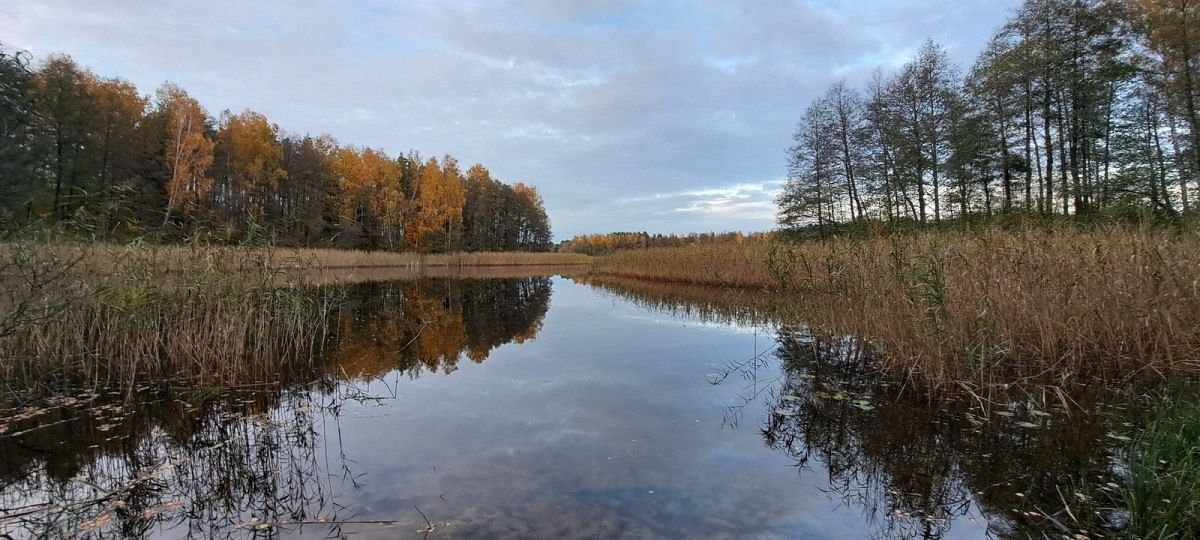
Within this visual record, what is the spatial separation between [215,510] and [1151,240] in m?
7.11

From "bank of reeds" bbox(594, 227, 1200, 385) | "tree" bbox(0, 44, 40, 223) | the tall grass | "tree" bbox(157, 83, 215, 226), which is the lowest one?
the tall grass

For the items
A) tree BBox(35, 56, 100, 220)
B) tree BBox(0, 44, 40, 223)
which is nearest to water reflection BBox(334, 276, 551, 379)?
tree BBox(0, 44, 40, 223)

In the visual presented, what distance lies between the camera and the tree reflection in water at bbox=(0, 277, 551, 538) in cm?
222

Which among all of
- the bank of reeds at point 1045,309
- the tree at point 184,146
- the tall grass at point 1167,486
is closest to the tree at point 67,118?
the tree at point 184,146

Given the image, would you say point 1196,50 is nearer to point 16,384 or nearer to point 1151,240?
point 1151,240

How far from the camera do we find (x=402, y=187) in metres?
39.4

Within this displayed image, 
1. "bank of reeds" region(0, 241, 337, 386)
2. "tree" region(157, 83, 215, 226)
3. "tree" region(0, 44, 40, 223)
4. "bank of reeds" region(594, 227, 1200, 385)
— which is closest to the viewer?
"bank of reeds" region(594, 227, 1200, 385)

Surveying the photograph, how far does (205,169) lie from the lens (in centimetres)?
2623

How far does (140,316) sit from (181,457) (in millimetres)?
2673

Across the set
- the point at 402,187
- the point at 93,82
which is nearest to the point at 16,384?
the point at 93,82

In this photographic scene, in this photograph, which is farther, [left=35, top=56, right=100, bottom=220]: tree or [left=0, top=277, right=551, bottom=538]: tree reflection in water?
[left=35, top=56, right=100, bottom=220]: tree

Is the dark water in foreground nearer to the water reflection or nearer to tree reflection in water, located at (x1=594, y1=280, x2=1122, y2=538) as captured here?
tree reflection in water, located at (x1=594, y1=280, x2=1122, y2=538)

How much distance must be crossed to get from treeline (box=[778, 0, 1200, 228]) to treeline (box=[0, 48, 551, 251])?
1996 centimetres

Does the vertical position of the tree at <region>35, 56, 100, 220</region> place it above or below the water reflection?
above
